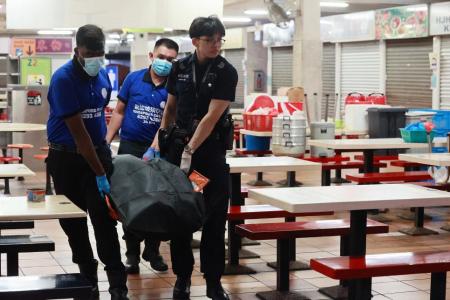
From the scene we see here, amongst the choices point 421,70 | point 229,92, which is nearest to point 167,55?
point 229,92

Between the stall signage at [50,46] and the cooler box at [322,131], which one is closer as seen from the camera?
the cooler box at [322,131]

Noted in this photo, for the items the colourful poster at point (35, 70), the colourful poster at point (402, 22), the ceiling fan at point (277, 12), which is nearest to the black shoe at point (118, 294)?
the ceiling fan at point (277, 12)

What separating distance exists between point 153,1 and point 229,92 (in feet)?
17.5

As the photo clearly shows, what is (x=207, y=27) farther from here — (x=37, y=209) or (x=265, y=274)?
(x=265, y=274)

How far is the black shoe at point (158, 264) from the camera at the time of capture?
6402mm

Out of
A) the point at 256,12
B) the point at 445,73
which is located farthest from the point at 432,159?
the point at 256,12

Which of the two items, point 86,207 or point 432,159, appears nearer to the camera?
point 86,207

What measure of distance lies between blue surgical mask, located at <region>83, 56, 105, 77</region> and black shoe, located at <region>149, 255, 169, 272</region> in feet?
6.36

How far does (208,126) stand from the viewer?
5.05 m

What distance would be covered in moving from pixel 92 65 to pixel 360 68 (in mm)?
15724

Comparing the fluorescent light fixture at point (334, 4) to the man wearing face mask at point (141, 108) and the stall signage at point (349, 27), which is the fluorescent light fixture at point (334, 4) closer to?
the stall signage at point (349, 27)

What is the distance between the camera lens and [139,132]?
623cm

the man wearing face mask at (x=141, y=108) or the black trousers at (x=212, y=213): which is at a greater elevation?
the man wearing face mask at (x=141, y=108)

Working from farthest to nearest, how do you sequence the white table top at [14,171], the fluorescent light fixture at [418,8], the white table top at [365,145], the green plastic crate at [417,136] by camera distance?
1. the fluorescent light fixture at [418,8]
2. the green plastic crate at [417,136]
3. the white table top at [365,145]
4. the white table top at [14,171]
